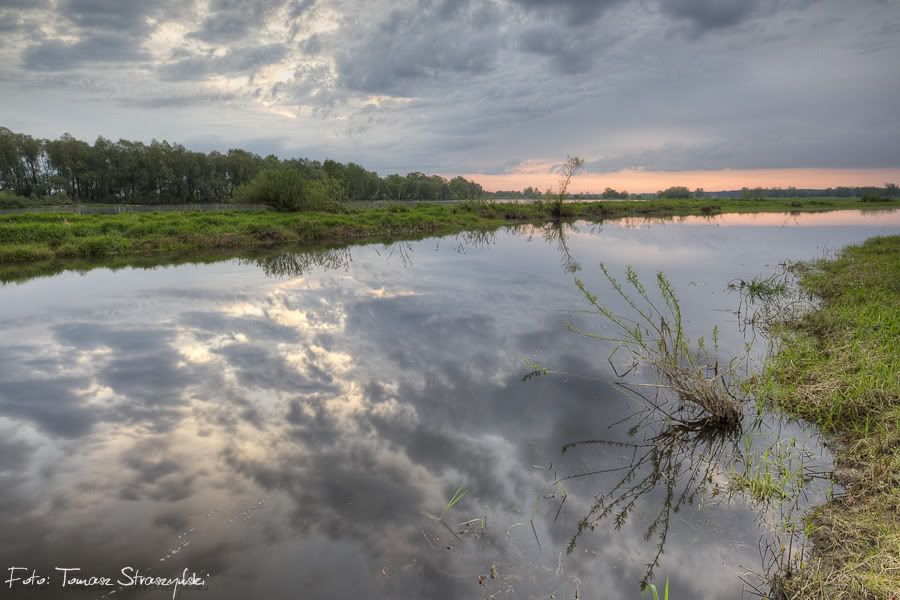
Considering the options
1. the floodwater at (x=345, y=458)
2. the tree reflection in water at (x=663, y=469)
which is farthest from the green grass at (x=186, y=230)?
the tree reflection in water at (x=663, y=469)

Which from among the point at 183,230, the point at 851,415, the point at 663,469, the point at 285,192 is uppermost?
the point at 285,192

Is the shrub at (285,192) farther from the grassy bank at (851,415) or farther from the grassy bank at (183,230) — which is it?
the grassy bank at (851,415)

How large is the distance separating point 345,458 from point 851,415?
632cm

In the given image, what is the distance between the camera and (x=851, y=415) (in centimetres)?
609

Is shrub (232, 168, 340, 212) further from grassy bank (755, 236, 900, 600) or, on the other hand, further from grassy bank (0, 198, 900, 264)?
grassy bank (755, 236, 900, 600)

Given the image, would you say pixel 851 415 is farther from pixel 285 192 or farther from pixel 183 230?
pixel 285 192

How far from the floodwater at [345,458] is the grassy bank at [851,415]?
1.29 ft

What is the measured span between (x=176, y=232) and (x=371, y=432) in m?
23.9

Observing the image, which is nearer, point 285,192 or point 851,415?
point 851,415

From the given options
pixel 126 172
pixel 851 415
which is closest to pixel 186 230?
pixel 851 415

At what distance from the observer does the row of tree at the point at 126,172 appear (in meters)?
78.7

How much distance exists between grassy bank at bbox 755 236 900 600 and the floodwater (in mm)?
395

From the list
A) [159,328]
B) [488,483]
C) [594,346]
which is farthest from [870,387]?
[159,328]

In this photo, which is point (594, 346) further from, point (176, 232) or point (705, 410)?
point (176, 232)
